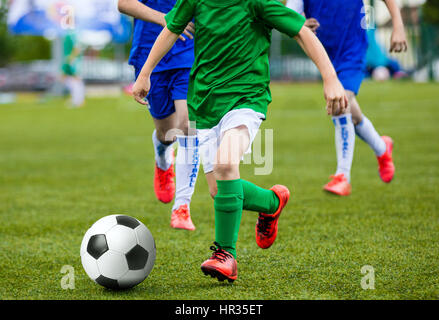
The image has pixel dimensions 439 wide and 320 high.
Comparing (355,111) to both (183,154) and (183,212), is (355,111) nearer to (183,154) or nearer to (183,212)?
(183,154)

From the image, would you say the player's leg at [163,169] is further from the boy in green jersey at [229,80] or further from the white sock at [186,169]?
the boy in green jersey at [229,80]

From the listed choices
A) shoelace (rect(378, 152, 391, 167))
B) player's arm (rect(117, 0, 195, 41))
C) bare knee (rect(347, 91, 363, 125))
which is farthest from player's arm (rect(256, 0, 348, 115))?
shoelace (rect(378, 152, 391, 167))

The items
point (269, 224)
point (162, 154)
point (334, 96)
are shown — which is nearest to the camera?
point (334, 96)

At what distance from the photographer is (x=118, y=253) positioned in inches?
124

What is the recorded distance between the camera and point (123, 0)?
439cm

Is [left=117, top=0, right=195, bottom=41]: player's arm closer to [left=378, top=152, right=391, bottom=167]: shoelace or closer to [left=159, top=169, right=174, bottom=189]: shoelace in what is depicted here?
[left=159, top=169, right=174, bottom=189]: shoelace

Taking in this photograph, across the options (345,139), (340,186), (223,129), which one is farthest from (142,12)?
(340,186)

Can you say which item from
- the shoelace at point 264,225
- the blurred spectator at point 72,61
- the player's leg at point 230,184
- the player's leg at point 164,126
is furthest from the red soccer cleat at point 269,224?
the blurred spectator at point 72,61

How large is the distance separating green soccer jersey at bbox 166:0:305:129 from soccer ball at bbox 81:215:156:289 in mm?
673

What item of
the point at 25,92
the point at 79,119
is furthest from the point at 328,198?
the point at 25,92

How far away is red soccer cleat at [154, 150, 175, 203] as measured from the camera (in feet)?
17.5

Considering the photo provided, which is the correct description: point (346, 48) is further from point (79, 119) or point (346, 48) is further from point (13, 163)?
point (79, 119)

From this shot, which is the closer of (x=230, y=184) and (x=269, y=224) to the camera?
(x=230, y=184)

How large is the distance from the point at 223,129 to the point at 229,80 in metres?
0.26
